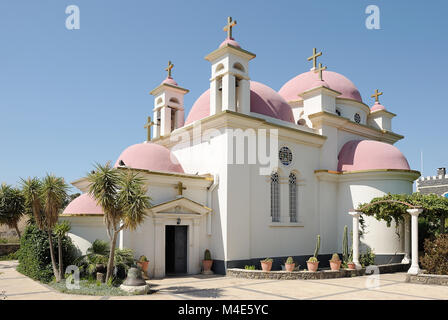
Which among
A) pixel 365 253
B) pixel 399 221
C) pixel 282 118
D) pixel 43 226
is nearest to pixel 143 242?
pixel 43 226

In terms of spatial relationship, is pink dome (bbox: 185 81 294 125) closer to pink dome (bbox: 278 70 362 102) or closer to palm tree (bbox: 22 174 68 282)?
pink dome (bbox: 278 70 362 102)

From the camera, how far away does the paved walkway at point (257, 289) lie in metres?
13.3

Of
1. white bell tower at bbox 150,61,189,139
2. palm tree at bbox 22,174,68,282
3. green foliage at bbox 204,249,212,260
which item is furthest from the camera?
white bell tower at bbox 150,61,189,139

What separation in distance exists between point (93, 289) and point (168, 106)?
13.9 meters

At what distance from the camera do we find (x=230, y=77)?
1988cm

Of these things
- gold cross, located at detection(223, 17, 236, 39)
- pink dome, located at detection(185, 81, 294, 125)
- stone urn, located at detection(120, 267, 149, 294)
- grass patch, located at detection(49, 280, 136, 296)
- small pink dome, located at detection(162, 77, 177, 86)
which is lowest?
grass patch, located at detection(49, 280, 136, 296)

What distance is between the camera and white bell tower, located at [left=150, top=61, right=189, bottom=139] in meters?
25.2

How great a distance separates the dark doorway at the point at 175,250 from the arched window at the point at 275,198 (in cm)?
497

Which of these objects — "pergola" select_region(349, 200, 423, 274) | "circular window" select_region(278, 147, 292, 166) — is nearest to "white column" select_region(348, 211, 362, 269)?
"pergola" select_region(349, 200, 423, 274)

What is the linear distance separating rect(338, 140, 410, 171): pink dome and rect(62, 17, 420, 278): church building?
66mm

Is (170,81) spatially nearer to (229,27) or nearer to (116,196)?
(229,27)

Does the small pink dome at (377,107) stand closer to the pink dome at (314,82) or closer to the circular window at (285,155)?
the pink dome at (314,82)

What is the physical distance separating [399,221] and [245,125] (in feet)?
34.7

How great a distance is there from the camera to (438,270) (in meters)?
16.9
